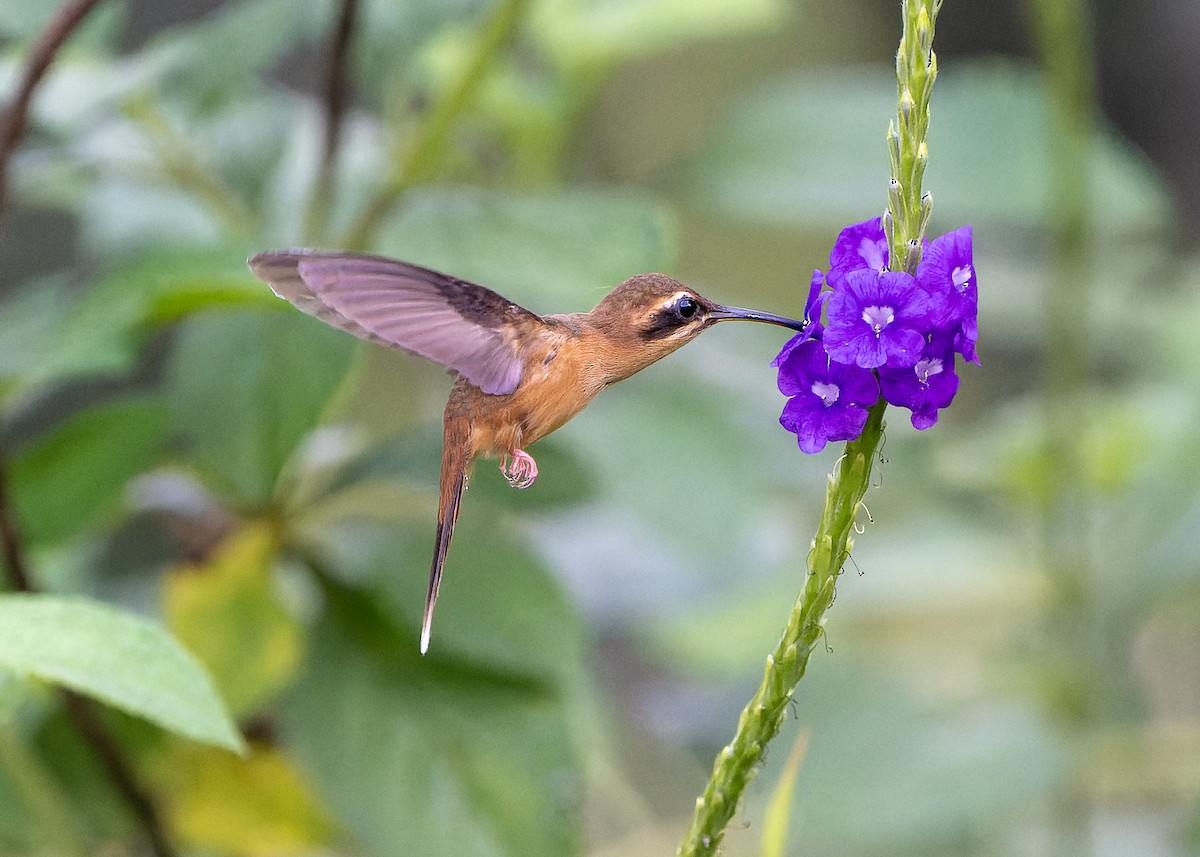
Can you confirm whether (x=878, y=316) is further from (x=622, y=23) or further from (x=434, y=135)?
(x=622, y=23)

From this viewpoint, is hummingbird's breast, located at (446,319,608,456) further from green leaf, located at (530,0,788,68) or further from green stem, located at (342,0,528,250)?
green leaf, located at (530,0,788,68)

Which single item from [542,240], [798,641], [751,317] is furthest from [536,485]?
[798,641]

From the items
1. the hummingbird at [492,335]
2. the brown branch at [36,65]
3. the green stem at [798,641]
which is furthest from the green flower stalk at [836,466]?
the brown branch at [36,65]

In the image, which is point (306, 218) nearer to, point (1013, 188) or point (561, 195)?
point (561, 195)

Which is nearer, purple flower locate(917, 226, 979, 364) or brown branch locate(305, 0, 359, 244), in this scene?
purple flower locate(917, 226, 979, 364)

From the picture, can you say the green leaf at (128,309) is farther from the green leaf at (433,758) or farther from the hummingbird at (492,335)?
the green leaf at (433,758)

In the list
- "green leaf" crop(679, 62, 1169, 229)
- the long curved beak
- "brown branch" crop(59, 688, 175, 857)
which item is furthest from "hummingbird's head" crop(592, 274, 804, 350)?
"green leaf" crop(679, 62, 1169, 229)
